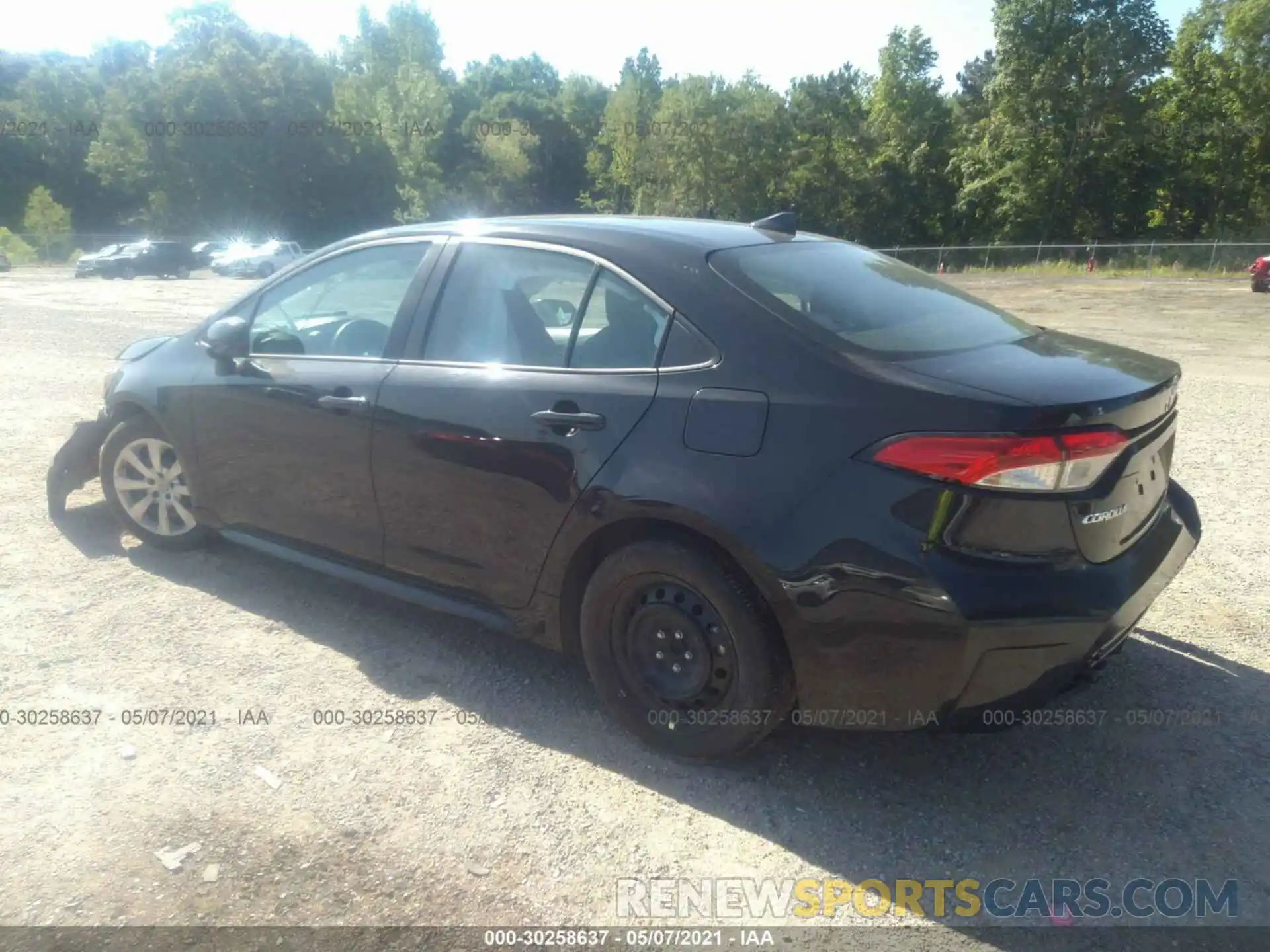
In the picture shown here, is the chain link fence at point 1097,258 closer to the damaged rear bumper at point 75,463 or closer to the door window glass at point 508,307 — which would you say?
the damaged rear bumper at point 75,463

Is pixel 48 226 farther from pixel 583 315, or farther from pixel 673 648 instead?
pixel 673 648

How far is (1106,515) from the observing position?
278 cm

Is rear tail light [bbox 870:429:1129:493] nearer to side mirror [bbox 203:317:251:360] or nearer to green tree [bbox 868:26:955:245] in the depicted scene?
side mirror [bbox 203:317:251:360]

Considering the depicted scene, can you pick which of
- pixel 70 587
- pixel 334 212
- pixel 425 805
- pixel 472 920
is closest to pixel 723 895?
pixel 472 920

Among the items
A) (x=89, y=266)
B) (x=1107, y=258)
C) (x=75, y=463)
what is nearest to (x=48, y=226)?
(x=89, y=266)

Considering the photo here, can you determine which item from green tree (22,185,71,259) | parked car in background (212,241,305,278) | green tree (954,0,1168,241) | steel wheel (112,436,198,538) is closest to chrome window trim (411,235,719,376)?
steel wheel (112,436,198,538)

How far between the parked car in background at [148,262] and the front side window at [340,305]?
120 feet

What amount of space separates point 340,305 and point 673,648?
2233mm

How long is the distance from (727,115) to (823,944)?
5778 cm

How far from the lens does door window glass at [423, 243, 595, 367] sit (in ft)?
11.4

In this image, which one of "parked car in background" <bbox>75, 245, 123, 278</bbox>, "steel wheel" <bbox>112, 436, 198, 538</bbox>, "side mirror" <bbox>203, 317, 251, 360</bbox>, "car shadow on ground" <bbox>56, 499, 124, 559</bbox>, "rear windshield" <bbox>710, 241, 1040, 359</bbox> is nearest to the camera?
"rear windshield" <bbox>710, 241, 1040, 359</bbox>

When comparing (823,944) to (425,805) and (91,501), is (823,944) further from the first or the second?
(91,501)

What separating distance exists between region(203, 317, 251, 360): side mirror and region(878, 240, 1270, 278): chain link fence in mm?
27178

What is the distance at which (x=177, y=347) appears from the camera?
15.7ft
